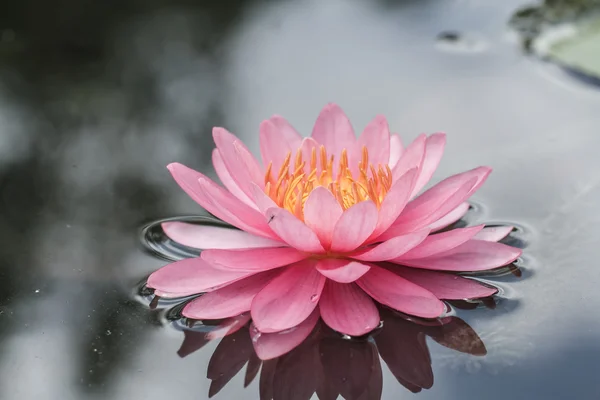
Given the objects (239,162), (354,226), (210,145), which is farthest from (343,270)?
(210,145)

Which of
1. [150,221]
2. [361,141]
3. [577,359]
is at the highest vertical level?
[361,141]

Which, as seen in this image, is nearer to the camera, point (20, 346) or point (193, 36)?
point (20, 346)

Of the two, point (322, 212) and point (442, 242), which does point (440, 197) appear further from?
point (322, 212)

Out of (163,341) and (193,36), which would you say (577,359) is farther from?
(193,36)

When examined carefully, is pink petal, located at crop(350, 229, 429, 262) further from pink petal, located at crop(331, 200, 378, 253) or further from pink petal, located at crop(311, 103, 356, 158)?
pink petal, located at crop(311, 103, 356, 158)

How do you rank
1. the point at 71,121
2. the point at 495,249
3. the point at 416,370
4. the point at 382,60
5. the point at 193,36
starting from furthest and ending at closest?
the point at 193,36 < the point at 382,60 < the point at 71,121 < the point at 495,249 < the point at 416,370

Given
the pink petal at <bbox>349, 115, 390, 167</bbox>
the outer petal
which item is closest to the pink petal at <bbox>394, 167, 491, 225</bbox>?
the outer petal

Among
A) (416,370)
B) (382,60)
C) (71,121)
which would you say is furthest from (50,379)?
(382,60)
